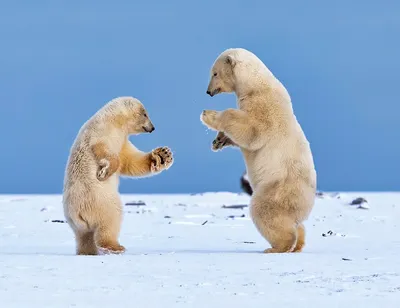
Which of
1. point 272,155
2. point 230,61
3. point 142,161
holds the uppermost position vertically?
point 230,61

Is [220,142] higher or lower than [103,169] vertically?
higher

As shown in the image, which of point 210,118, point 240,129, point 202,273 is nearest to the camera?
point 202,273

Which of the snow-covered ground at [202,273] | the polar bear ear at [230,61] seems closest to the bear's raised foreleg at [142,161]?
the snow-covered ground at [202,273]

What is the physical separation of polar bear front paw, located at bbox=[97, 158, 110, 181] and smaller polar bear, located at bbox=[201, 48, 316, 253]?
112 cm

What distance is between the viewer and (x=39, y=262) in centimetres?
623

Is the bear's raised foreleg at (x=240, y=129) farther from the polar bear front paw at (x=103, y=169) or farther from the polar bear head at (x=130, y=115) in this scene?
the polar bear front paw at (x=103, y=169)

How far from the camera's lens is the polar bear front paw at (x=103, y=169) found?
767 cm

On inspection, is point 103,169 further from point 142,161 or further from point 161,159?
point 161,159

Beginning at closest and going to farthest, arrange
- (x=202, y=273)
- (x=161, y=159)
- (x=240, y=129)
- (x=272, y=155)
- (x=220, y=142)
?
(x=202, y=273)
(x=240, y=129)
(x=272, y=155)
(x=220, y=142)
(x=161, y=159)

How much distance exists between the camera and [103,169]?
766 cm

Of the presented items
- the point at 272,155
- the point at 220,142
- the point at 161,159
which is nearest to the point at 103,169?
the point at 161,159

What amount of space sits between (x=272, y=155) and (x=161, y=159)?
1293 mm

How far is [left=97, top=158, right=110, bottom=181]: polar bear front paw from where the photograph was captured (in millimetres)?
7668

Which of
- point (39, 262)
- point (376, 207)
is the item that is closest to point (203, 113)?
point (39, 262)
